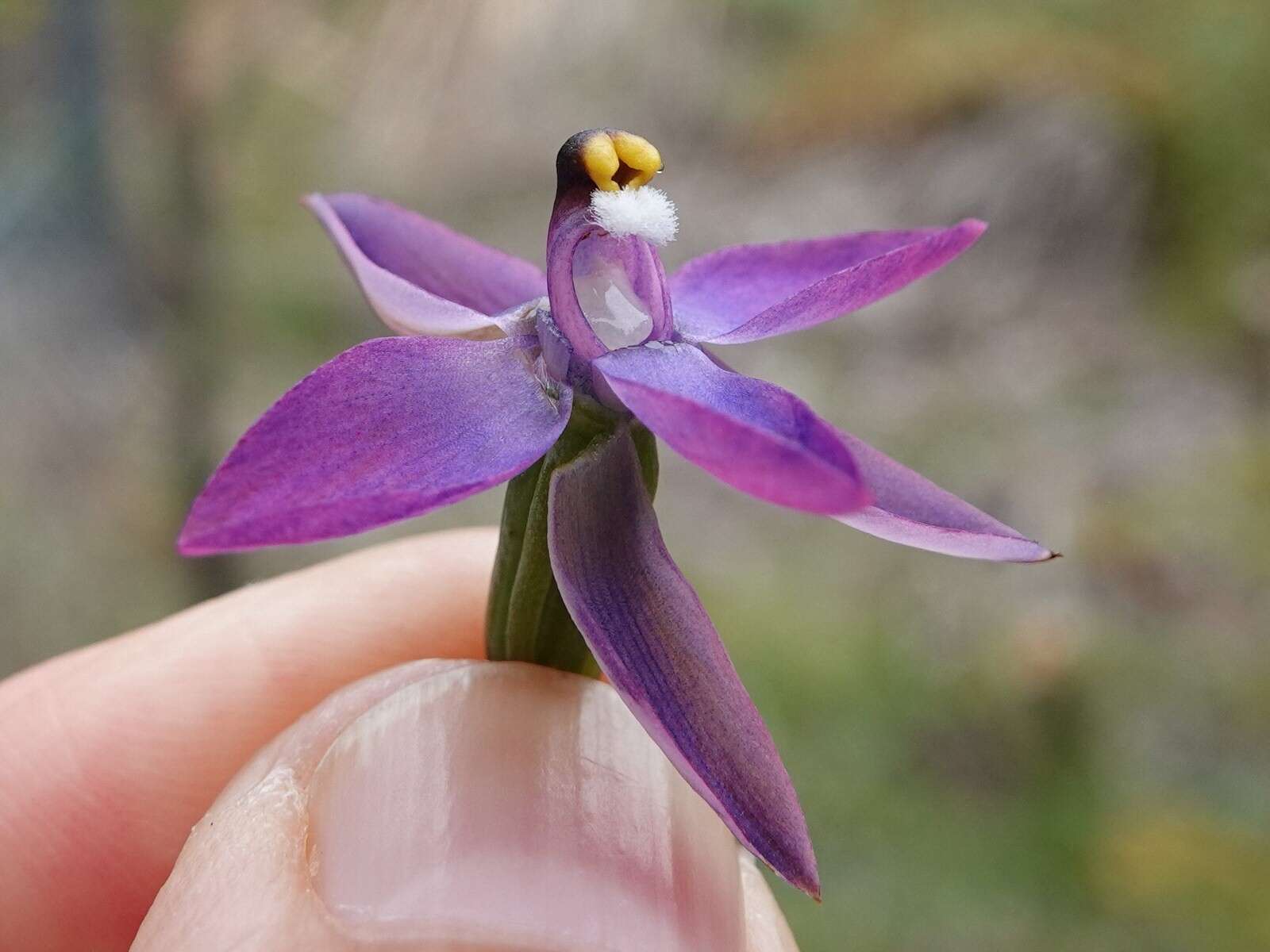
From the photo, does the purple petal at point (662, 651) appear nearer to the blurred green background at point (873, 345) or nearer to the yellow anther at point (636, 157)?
the yellow anther at point (636, 157)

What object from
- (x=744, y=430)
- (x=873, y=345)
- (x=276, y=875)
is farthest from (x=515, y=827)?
(x=873, y=345)

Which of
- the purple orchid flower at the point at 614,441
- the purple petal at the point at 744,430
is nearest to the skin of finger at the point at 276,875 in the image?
the purple orchid flower at the point at 614,441

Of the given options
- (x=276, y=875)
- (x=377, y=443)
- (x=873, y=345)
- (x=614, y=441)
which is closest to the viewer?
(x=377, y=443)

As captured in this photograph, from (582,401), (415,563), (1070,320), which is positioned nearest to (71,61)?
(415,563)

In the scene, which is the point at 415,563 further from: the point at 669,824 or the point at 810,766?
the point at 810,766

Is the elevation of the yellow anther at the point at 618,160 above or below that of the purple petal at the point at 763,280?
above

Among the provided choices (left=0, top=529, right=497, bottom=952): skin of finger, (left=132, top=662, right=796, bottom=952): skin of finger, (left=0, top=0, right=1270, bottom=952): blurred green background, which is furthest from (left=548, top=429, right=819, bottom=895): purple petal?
(left=0, top=0, right=1270, bottom=952): blurred green background

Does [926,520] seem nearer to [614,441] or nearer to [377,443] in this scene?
[614,441]

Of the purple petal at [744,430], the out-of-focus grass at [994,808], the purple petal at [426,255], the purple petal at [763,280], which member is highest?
the purple petal at [426,255]
